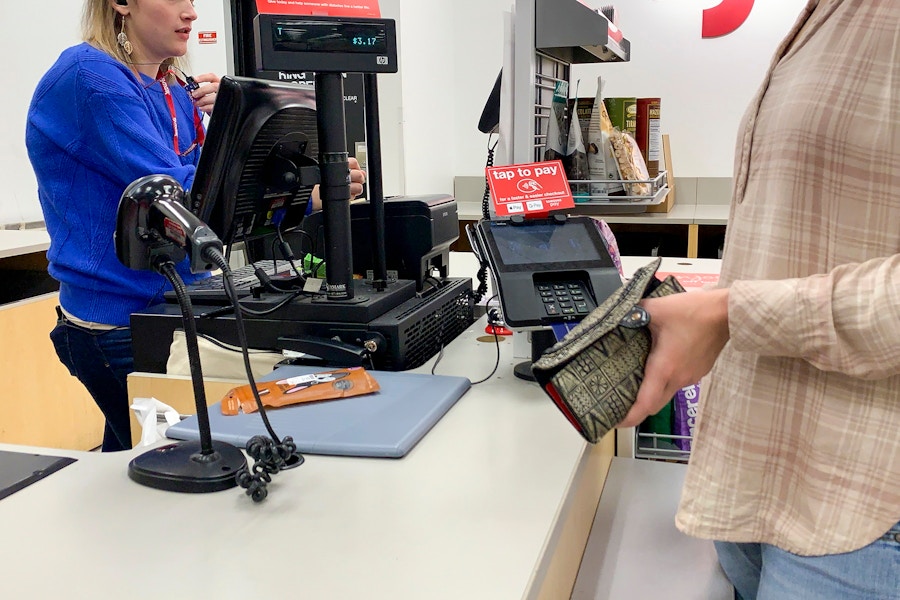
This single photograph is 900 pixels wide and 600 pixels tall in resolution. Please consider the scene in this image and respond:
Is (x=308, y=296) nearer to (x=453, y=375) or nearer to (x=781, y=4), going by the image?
(x=453, y=375)

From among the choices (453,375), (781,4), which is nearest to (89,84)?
(453,375)

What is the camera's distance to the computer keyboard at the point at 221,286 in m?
1.40

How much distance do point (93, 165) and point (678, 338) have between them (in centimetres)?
123

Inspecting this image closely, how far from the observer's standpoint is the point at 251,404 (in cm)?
109

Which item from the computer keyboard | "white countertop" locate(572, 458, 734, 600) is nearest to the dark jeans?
the computer keyboard

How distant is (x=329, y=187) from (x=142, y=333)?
0.44 metres

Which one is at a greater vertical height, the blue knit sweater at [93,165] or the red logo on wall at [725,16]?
the red logo on wall at [725,16]

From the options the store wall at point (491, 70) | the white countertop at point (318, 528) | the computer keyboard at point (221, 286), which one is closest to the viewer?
the white countertop at point (318, 528)

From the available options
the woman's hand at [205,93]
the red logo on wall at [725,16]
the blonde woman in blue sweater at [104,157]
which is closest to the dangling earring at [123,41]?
the blonde woman in blue sweater at [104,157]

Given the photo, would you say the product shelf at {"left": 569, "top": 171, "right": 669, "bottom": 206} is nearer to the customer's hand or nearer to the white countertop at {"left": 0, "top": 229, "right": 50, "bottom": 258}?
the customer's hand

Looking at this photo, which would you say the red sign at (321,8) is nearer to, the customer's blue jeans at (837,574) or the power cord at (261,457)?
the power cord at (261,457)

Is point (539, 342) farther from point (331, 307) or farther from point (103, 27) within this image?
point (103, 27)

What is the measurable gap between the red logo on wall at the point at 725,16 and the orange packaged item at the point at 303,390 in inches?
134

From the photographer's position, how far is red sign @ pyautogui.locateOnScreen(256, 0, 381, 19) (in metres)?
1.18
